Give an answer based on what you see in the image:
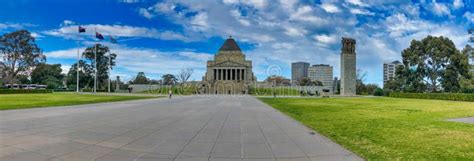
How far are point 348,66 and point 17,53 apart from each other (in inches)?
2471

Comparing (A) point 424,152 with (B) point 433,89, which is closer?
(A) point 424,152

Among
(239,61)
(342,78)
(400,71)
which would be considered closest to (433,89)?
(400,71)

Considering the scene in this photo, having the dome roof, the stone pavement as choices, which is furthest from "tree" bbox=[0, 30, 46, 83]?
the stone pavement

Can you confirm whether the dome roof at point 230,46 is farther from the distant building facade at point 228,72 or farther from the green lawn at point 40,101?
the green lawn at point 40,101

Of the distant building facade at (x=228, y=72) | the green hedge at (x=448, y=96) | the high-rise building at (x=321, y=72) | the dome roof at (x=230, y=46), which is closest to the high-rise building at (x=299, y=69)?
the high-rise building at (x=321, y=72)

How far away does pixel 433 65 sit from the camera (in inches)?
2319

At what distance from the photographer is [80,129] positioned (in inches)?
375

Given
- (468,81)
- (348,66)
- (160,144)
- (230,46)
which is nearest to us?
(160,144)

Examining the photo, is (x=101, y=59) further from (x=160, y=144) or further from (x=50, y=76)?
(x=160, y=144)

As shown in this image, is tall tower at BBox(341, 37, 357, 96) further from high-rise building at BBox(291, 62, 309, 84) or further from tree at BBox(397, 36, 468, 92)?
high-rise building at BBox(291, 62, 309, 84)

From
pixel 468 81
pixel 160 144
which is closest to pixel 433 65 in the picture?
pixel 468 81

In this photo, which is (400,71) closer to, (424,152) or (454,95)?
(454,95)

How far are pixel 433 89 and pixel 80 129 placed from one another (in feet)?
206

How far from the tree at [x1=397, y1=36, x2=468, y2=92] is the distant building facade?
1426 inches
